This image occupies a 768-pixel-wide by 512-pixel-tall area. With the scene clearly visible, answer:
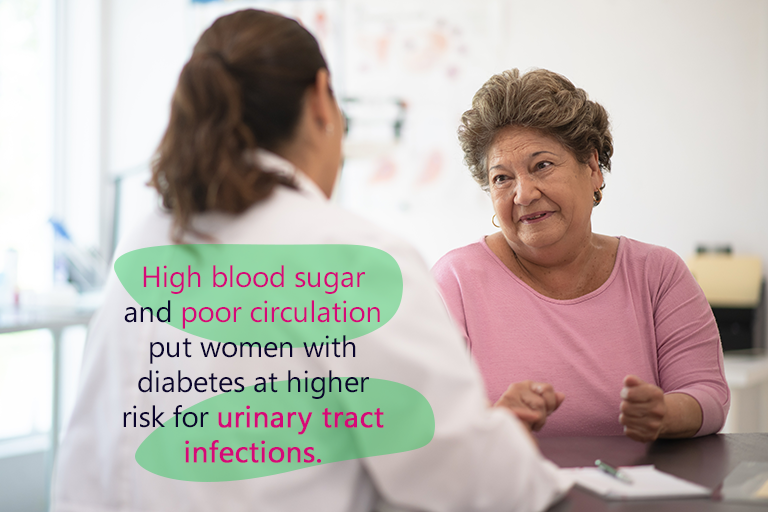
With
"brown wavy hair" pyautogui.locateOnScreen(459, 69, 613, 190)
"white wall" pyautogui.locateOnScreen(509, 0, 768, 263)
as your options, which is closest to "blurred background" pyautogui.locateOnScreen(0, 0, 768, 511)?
"white wall" pyautogui.locateOnScreen(509, 0, 768, 263)

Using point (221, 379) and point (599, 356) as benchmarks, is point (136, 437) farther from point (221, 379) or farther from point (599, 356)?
point (599, 356)

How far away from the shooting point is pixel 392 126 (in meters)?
3.35

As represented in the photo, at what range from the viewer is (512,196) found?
1.50 metres

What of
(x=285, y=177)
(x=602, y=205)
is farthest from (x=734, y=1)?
(x=285, y=177)

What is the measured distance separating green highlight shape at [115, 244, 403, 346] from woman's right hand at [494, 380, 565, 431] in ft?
1.32

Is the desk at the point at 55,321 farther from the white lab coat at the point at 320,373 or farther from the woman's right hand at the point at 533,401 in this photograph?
the woman's right hand at the point at 533,401

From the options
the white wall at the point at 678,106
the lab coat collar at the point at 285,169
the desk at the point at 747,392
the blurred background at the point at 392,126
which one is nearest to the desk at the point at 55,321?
the blurred background at the point at 392,126

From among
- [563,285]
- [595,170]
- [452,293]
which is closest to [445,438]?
[452,293]

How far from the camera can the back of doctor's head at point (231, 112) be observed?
75cm

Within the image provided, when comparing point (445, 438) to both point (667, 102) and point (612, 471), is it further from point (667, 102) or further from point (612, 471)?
point (667, 102)

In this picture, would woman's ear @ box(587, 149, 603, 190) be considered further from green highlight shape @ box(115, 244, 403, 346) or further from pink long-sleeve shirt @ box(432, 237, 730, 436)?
green highlight shape @ box(115, 244, 403, 346)

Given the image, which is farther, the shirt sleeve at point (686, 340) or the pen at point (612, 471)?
the shirt sleeve at point (686, 340)

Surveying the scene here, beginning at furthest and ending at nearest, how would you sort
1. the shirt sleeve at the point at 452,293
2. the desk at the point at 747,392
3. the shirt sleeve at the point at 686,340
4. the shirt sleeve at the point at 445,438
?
the desk at the point at 747,392, the shirt sleeve at the point at 452,293, the shirt sleeve at the point at 686,340, the shirt sleeve at the point at 445,438

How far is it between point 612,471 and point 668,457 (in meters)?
0.18
